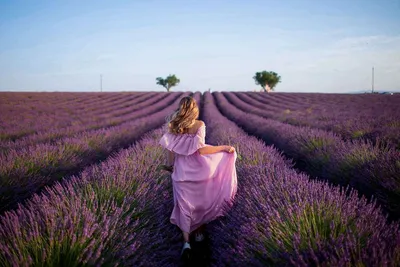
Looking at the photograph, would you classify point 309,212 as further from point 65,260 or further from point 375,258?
point 65,260

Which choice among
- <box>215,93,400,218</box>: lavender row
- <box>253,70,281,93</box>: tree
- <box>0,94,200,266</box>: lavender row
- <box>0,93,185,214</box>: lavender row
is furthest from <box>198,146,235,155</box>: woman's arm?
<box>253,70,281,93</box>: tree

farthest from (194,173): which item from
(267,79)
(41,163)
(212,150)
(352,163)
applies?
(267,79)

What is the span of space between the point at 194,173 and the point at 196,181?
0.08m

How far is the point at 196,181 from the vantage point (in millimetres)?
3023

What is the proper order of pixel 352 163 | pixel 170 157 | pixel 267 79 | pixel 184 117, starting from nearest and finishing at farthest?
pixel 184 117 → pixel 170 157 → pixel 352 163 → pixel 267 79

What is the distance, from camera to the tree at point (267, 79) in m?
53.9

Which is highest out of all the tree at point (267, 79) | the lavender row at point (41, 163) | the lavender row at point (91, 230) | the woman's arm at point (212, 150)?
the tree at point (267, 79)

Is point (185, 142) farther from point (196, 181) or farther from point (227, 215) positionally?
point (227, 215)

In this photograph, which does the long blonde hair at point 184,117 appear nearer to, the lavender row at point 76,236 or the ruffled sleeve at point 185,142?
the ruffled sleeve at point 185,142

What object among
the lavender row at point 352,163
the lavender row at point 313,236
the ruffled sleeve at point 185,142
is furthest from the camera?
the lavender row at point 352,163

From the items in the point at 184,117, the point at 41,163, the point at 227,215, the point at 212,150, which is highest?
the point at 184,117

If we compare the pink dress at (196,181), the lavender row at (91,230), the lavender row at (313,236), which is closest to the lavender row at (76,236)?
the lavender row at (91,230)

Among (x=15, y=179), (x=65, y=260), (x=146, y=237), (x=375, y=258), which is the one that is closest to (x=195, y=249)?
(x=146, y=237)

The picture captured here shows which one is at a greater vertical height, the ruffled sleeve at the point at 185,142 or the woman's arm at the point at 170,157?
the ruffled sleeve at the point at 185,142
